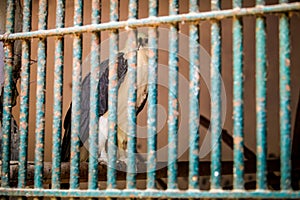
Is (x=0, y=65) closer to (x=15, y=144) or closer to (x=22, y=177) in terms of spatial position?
(x=15, y=144)

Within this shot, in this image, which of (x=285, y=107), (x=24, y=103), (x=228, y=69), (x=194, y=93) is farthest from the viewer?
(x=228, y=69)

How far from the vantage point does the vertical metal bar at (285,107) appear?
1353mm

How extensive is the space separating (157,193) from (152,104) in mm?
244

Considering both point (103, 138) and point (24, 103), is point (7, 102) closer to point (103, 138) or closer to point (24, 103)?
point (24, 103)

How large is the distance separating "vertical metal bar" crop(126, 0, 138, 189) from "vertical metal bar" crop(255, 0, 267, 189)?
1.13 feet

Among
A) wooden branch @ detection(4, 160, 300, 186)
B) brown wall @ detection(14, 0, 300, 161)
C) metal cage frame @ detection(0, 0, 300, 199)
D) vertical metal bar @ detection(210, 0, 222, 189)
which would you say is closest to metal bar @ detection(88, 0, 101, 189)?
metal cage frame @ detection(0, 0, 300, 199)

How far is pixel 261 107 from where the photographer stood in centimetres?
139

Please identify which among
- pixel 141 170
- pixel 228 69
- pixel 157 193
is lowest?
pixel 141 170

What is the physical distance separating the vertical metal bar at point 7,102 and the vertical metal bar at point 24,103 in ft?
0.18

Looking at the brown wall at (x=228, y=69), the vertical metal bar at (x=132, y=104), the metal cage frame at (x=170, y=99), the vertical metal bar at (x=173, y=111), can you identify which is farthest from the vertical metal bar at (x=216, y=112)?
the brown wall at (x=228, y=69)

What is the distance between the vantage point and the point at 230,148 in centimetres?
428

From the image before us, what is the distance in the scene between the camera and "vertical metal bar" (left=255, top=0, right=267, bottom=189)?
54.2 inches

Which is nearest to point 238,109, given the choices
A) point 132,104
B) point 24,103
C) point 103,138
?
point 132,104

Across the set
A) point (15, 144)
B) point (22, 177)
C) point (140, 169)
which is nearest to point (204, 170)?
point (140, 169)
